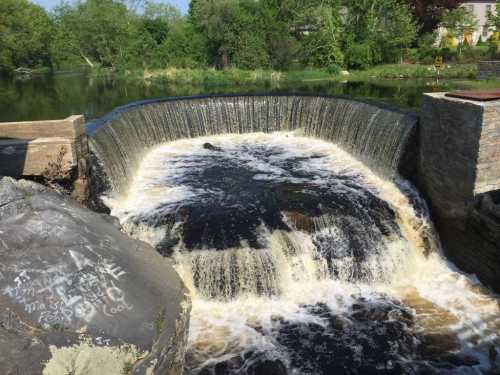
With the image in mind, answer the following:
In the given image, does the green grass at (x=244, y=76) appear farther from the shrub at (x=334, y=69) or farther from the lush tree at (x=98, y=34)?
the lush tree at (x=98, y=34)


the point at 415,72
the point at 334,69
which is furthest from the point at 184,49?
the point at 415,72

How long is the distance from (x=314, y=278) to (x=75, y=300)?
5.01 metres

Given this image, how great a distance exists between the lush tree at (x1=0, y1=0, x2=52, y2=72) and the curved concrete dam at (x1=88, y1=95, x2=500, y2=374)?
127 ft

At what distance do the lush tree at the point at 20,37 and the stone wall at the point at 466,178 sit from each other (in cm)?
4458

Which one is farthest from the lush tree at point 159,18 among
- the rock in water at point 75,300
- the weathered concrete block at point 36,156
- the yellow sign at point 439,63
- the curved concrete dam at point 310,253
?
the rock in water at point 75,300

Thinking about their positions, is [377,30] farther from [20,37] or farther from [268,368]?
[20,37]

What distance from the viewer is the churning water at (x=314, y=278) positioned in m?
5.82

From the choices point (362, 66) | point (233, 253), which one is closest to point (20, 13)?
point (362, 66)

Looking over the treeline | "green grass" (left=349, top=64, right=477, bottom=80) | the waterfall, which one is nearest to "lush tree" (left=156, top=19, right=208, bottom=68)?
the treeline

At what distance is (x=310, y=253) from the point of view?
743cm

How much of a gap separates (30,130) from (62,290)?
5487 millimetres

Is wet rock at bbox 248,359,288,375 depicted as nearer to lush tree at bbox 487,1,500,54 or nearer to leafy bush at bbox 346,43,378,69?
lush tree at bbox 487,1,500,54

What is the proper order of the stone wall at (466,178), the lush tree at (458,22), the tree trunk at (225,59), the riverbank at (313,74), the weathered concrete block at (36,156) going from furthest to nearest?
1. the lush tree at (458,22)
2. the tree trunk at (225,59)
3. the riverbank at (313,74)
4. the stone wall at (466,178)
5. the weathered concrete block at (36,156)

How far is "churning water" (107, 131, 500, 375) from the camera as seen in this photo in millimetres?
5816
